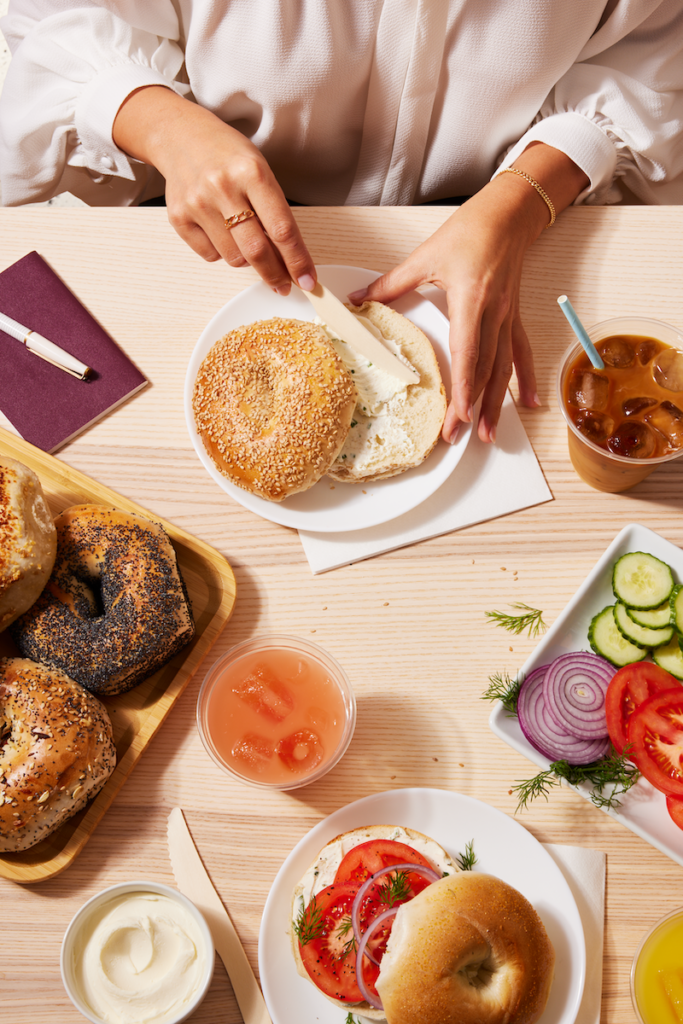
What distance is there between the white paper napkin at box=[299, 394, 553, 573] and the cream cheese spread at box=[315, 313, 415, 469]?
5.3 inches

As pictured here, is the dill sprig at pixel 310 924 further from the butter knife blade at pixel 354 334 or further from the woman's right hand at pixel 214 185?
the woman's right hand at pixel 214 185

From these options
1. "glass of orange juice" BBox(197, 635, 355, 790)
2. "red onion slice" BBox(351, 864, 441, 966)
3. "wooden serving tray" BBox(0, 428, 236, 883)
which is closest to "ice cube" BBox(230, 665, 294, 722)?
"glass of orange juice" BBox(197, 635, 355, 790)

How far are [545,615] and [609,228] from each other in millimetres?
845

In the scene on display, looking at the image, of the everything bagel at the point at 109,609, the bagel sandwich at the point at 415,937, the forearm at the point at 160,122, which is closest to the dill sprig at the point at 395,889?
the bagel sandwich at the point at 415,937

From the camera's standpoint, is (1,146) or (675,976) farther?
(1,146)

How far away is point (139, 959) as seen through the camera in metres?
1.09

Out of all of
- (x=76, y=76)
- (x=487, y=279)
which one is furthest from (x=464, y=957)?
(x=76, y=76)

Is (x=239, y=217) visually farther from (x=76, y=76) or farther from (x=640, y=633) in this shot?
(x=640, y=633)

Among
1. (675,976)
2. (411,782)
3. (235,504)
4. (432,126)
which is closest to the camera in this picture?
(675,976)

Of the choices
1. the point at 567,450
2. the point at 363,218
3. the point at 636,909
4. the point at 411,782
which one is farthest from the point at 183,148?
the point at 636,909

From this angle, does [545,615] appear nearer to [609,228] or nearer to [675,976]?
[675,976]

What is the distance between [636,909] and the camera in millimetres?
1149

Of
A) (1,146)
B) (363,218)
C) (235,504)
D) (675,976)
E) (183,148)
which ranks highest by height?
(1,146)

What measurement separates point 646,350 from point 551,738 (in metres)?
0.73
